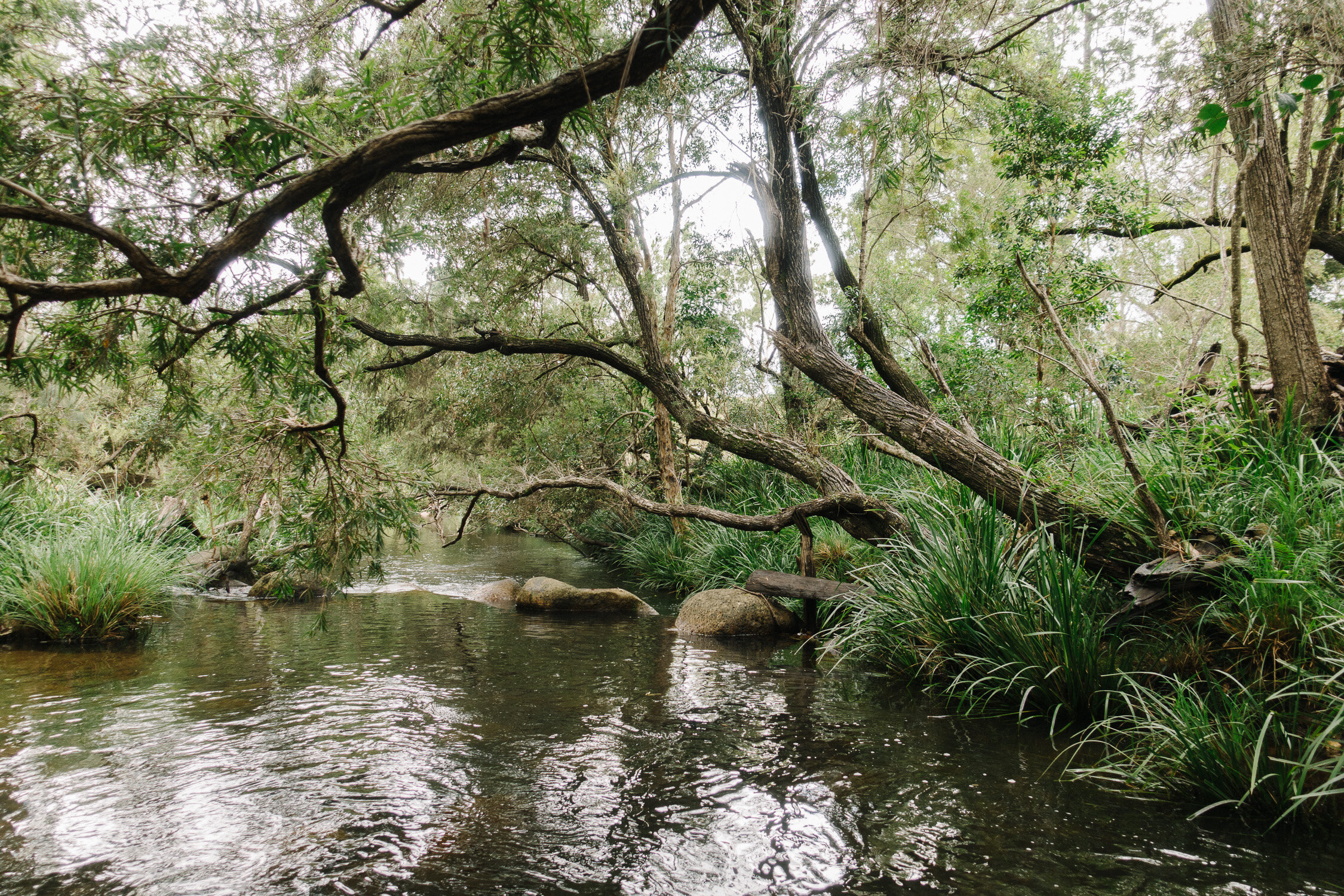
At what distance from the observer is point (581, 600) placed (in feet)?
31.2

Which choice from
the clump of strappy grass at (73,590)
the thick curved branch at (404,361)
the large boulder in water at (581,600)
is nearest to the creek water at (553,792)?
the clump of strappy grass at (73,590)

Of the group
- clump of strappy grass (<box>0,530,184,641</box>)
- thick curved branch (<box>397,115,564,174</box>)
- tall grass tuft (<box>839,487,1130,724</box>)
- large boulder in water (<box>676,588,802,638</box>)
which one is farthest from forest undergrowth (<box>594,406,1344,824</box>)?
clump of strappy grass (<box>0,530,184,641</box>)

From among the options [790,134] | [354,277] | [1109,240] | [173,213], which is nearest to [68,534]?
[173,213]

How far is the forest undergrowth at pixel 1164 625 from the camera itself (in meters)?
2.91

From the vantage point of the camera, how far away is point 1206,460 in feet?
14.6

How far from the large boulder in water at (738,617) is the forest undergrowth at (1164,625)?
1581 mm

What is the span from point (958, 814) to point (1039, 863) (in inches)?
17.7

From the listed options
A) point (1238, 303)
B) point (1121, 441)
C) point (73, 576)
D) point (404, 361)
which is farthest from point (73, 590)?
point (1238, 303)

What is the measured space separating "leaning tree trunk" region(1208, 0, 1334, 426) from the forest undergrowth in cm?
46

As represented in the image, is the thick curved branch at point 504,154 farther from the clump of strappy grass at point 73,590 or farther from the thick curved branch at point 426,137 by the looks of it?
the clump of strappy grass at point 73,590

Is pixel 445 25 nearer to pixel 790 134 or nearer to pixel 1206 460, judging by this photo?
pixel 790 134

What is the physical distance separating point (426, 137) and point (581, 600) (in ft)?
24.9

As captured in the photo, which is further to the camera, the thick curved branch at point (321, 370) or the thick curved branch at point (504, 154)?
the thick curved branch at point (321, 370)

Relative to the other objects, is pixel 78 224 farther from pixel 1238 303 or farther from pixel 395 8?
pixel 1238 303
